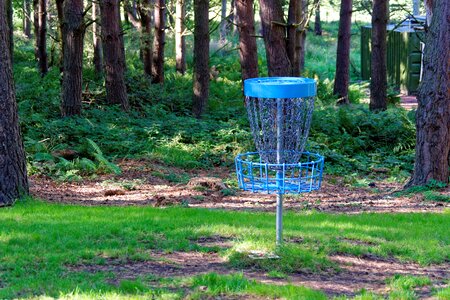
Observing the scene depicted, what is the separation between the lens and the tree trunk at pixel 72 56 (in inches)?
720

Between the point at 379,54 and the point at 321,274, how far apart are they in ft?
48.6

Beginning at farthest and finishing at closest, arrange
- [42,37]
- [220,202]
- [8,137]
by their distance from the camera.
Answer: [42,37] < [220,202] < [8,137]

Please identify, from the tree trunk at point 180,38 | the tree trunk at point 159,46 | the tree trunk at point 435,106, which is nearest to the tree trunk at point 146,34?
the tree trunk at point 159,46

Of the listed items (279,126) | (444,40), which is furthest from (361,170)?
(279,126)

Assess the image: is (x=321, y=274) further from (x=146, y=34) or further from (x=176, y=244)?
(x=146, y=34)

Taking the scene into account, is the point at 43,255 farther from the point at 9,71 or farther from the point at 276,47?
the point at 276,47

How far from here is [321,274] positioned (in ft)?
22.6

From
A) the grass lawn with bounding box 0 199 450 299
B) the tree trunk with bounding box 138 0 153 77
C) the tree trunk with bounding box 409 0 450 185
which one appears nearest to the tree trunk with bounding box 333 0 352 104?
the tree trunk with bounding box 138 0 153 77

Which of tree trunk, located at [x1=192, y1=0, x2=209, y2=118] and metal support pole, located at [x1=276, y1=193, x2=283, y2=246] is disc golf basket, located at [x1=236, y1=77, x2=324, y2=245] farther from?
tree trunk, located at [x1=192, y1=0, x2=209, y2=118]

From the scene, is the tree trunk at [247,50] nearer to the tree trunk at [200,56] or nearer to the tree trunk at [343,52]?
the tree trunk at [200,56]

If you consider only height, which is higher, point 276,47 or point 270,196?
point 276,47

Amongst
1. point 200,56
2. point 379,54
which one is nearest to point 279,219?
point 200,56

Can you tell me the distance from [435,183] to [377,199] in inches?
46.9

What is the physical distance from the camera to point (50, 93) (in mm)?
22359
